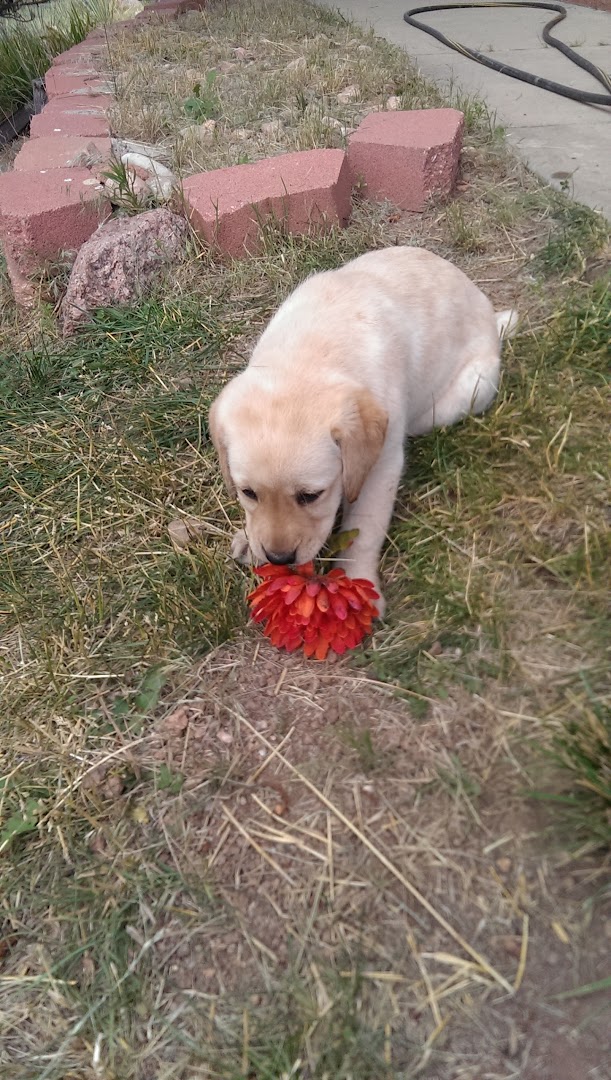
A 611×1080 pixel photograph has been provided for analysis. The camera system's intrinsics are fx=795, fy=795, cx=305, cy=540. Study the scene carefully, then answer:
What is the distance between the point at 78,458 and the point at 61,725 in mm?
1274

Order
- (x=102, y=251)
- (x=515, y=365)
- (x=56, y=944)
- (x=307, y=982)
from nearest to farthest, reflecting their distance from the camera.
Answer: (x=307, y=982), (x=56, y=944), (x=515, y=365), (x=102, y=251)

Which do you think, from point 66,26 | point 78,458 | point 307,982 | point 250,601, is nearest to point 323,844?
point 307,982

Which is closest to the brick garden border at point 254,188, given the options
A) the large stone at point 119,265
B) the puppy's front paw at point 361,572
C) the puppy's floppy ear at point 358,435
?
the large stone at point 119,265

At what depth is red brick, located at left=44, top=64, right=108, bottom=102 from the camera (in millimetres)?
5961

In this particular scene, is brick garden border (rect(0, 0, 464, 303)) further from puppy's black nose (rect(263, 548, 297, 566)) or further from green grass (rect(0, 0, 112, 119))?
green grass (rect(0, 0, 112, 119))

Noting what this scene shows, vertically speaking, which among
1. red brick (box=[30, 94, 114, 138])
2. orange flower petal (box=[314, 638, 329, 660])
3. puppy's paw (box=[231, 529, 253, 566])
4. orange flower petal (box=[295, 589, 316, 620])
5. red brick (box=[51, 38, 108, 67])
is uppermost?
red brick (box=[51, 38, 108, 67])

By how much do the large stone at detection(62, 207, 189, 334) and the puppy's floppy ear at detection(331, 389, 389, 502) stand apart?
6.78ft

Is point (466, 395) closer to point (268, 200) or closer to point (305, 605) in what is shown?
point (305, 605)

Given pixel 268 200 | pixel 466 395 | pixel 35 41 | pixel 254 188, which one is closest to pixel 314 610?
pixel 466 395

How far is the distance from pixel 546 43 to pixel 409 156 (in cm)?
308

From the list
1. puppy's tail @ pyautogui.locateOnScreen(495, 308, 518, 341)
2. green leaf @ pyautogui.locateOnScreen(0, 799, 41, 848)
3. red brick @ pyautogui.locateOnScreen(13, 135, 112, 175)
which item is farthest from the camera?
red brick @ pyautogui.locateOnScreen(13, 135, 112, 175)

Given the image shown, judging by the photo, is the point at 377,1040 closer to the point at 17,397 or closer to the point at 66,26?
the point at 17,397

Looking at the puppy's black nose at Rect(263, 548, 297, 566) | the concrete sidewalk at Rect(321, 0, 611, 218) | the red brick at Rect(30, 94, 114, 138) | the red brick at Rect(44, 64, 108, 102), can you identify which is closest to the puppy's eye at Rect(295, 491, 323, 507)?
the puppy's black nose at Rect(263, 548, 297, 566)

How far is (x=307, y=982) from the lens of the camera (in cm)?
159
